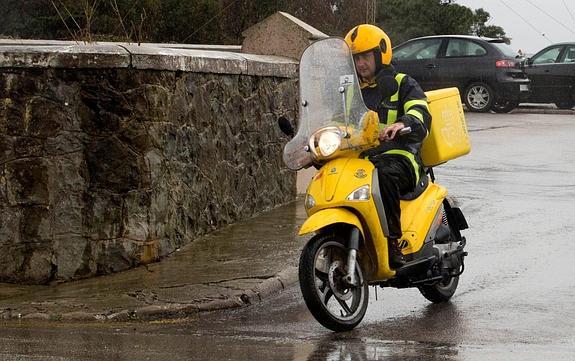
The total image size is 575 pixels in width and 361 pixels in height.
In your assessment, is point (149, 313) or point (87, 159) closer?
point (149, 313)

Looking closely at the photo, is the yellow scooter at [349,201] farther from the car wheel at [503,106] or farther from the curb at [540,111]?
the curb at [540,111]

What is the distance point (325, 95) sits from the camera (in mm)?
7922

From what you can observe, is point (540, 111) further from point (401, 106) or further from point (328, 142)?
point (328, 142)

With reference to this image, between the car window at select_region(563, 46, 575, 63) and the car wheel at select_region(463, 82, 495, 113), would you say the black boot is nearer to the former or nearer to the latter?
the car wheel at select_region(463, 82, 495, 113)

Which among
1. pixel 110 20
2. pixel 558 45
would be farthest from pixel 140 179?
pixel 558 45

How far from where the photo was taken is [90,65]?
937 cm

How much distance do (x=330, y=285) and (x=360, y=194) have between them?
1.87 feet

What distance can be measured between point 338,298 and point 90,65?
2983mm

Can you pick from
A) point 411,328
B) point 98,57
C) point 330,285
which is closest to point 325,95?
point 330,285

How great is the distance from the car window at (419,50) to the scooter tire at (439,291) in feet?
60.6

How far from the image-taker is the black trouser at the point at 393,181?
7.72 metres

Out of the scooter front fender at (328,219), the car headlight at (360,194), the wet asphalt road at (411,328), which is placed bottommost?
the wet asphalt road at (411,328)

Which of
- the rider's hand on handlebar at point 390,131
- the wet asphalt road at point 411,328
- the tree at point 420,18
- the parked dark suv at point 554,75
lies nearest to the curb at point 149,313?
the wet asphalt road at point 411,328

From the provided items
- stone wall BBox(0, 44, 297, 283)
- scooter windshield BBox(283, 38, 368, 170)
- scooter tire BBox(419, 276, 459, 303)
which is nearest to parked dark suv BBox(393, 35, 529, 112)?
stone wall BBox(0, 44, 297, 283)
